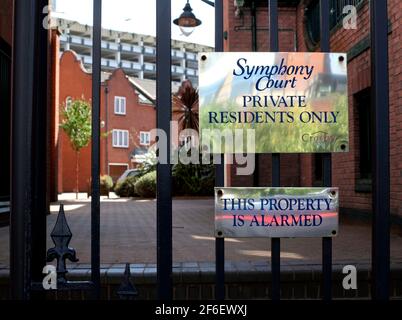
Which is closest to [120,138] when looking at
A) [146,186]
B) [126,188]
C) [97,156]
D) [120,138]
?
[120,138]

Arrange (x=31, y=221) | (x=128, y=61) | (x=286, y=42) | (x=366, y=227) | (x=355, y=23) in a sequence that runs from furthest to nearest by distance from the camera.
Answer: (x=128, y=61) < (x=286, y=42) < (x=355, y=23) < (x=366, y=227) < (x=31, y=221)

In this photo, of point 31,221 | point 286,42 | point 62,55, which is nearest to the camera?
point 31,221

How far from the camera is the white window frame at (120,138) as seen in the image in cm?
4247

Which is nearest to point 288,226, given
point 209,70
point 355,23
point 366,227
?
point 209,70

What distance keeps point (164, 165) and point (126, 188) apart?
2118cm

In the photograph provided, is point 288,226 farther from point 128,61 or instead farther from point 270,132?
point 128,61

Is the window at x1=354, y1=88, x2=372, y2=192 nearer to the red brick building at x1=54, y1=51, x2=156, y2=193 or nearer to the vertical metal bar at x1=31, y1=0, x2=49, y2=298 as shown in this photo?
the vertical metal bar at x1=31, y1=0, x2=49, y2=298

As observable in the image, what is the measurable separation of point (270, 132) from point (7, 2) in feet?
24.7

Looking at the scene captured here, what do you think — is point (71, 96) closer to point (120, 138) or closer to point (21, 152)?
point (120, 138)

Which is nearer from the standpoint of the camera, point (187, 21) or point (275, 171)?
point (275, 171)

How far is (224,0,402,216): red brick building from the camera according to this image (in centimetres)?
681

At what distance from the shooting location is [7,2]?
26.8ft

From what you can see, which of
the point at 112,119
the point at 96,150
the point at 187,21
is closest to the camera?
the point at 96,150

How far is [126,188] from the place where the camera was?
22.8 meters
